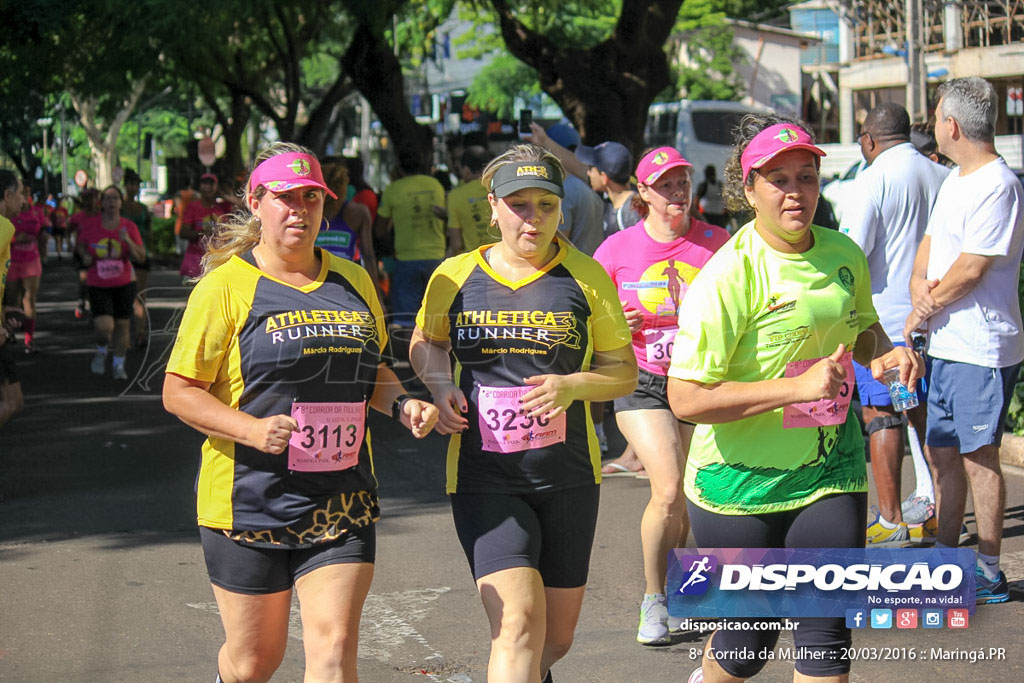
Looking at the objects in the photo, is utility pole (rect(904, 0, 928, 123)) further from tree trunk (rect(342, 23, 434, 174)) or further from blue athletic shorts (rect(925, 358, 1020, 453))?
blue athletic shorts (rect(925, 358, 1020, 453))

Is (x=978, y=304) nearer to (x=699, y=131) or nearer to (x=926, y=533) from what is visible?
(x=926, y=533)

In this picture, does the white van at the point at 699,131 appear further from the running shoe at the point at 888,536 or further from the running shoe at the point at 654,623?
the running shoe at the point at 654,623

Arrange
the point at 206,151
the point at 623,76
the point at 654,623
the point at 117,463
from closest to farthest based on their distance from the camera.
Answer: the point at 654,623 → the point at 117,463 → the point at 623,76 → the point at 206,151

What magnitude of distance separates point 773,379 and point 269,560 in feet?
5.27

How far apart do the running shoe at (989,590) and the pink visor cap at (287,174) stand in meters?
3.54

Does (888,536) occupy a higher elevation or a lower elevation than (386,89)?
lower

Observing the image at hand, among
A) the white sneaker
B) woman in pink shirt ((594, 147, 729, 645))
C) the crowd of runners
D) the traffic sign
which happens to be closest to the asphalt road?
woman in pink shirt ((594, 147, 729, 645))

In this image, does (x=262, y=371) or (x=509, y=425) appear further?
(x=509, y=425)

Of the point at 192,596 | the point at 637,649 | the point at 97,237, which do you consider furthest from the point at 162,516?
the point at 97,237

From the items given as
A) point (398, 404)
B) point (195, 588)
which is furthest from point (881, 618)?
point (195, 588)

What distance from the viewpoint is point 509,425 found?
4148 mm

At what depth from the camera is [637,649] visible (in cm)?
543

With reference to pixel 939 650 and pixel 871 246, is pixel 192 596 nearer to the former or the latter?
pixel 939 650

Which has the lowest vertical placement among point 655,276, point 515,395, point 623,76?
point 515,395
